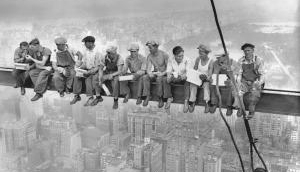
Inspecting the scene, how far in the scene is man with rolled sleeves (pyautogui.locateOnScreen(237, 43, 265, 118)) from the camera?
15.8 ft

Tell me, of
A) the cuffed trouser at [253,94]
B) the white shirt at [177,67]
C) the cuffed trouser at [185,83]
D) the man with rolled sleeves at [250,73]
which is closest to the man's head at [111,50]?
the white shirt at [177,67]

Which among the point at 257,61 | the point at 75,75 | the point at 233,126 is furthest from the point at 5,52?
the point at 257,61

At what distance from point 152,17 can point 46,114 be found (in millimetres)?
7207

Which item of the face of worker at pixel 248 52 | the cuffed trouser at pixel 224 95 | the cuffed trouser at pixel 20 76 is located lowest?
the cuffed trouser at pixel 224 95

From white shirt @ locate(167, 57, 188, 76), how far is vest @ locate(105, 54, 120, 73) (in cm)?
88

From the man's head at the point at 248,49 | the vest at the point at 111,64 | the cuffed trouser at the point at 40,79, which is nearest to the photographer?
the man's head at the point at 248,49

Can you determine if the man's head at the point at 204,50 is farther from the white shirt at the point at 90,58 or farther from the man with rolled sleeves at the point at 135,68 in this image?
the white shirt at the point at 90,58

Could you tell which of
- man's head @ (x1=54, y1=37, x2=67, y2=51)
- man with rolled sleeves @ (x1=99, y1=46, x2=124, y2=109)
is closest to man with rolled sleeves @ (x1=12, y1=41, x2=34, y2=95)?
man's head @ (x1=54, y1=37, x2=67, y2=51)

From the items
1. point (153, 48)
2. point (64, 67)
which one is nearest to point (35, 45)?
point (64, 67)

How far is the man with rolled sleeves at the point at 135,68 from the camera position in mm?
5512

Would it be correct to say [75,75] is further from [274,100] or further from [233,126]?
[233,126]

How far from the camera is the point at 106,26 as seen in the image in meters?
10.5

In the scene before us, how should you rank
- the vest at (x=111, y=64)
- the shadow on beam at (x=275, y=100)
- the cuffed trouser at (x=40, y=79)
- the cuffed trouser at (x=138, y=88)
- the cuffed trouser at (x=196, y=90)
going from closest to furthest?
the shadow on beam at (x=275, y=100) → the cuffed trouser at (x=196, y=90) → the cuffed trouser at (x=138, y=88) → the vest at (x=111, y=64) → the cuffed trouser at (x=40, y=79)

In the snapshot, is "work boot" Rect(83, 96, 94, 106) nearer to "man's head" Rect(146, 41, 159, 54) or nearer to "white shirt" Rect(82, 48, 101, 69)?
"white shirt" Rect(82, 48, 101, 69)
